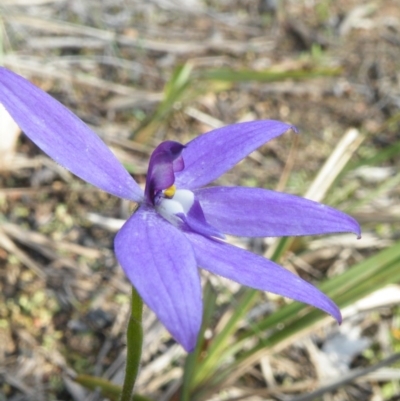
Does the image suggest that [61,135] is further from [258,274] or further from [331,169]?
[331,169]

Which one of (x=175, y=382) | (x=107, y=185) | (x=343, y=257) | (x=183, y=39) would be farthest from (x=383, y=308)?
(x=183, y=39)

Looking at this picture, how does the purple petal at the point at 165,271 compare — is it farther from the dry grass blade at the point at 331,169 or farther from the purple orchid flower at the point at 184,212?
the dry grass blade at the point at 331,169

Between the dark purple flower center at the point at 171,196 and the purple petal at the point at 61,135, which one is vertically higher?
the purple petal at the point at 61,135

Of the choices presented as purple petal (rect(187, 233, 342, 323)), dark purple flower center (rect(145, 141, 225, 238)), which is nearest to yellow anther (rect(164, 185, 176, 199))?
dark purple flower center (rect(145, 141, 225, 238))

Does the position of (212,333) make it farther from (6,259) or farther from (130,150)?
(130,150)

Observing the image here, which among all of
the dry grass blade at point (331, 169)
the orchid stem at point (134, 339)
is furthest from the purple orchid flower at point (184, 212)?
the dry grass blade at point (331, 169)

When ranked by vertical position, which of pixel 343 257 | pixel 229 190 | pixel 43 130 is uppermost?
pixel 43 130

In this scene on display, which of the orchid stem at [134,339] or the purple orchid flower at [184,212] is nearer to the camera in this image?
the purple orchid flower at [184,212]

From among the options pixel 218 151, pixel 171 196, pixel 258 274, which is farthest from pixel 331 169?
pixel 258 274
